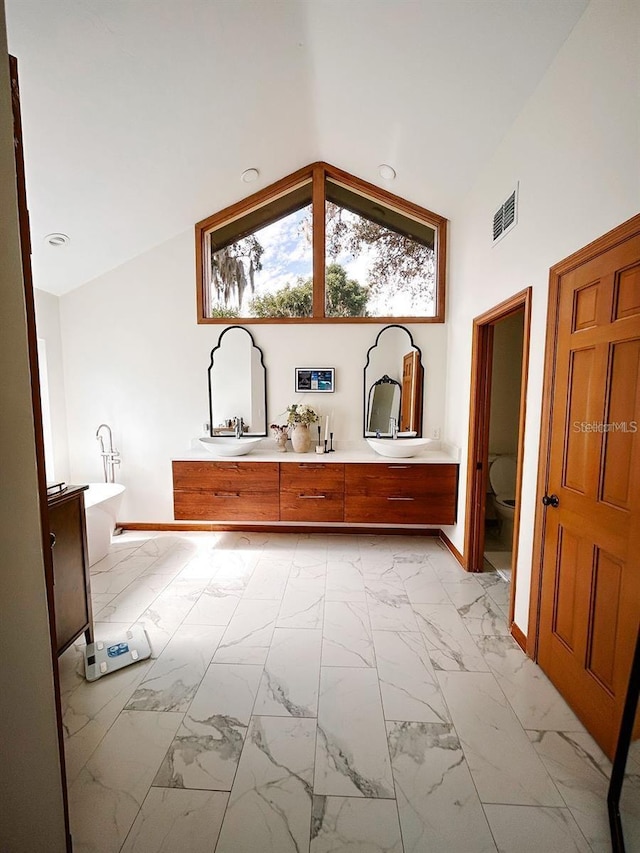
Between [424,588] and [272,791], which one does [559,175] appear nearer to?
[424,588]

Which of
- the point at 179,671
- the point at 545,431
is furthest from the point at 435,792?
the point at 545,431

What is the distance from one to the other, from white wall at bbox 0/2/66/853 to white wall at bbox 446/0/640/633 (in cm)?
193

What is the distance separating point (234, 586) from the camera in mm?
2834

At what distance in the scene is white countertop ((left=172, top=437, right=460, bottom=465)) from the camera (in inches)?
129

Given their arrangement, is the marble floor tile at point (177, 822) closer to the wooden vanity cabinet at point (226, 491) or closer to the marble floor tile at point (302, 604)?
the marble floor tile at point (302, 604)

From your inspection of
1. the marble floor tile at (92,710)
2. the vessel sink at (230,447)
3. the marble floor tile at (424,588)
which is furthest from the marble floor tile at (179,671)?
the vessel sink at (230,447)

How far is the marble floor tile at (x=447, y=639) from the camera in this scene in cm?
201

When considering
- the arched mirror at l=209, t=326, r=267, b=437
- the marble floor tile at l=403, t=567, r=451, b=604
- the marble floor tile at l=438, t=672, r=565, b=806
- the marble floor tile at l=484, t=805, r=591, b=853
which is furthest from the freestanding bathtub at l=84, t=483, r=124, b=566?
the marble floor tile at l=484, t=805, r=591, b=853

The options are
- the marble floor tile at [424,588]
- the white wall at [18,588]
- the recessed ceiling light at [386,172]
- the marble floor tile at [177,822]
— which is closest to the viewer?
the white wall at [18,588]

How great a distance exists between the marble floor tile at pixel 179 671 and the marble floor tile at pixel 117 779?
6 centimetres

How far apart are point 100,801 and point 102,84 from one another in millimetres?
3194

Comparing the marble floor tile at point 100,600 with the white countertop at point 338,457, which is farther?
the white countertop at point 338,457

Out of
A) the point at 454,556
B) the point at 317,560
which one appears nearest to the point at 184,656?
the point at 317,560

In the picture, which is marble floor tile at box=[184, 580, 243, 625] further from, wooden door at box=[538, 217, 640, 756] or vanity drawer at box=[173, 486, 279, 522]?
wooden door at box=[538, 217, 640, 756]
